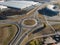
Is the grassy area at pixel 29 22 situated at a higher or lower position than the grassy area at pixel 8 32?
higher

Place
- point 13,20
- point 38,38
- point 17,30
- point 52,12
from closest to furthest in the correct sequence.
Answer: point 38,38 → point 17,30 → point 13,20 → point 52,12

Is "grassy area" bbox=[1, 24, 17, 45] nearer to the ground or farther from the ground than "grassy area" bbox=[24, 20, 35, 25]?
nearer to the ground

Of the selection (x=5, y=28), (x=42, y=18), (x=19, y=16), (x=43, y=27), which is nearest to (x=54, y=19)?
(x=42, y=18)

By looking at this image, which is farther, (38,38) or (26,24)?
(26,24)

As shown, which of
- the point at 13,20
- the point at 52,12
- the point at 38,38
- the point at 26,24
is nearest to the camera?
the point at 38,38

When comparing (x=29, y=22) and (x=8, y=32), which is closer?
(x=8, y=32)

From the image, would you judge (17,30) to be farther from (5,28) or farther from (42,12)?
(42,12)

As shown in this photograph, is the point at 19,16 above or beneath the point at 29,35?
above

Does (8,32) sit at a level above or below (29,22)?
below

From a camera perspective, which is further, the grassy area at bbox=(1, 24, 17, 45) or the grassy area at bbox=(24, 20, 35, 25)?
the grassy area at bbox=(24, 20, 35, 25)

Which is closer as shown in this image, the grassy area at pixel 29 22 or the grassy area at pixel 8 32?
the grassy area at pixel 8 32
